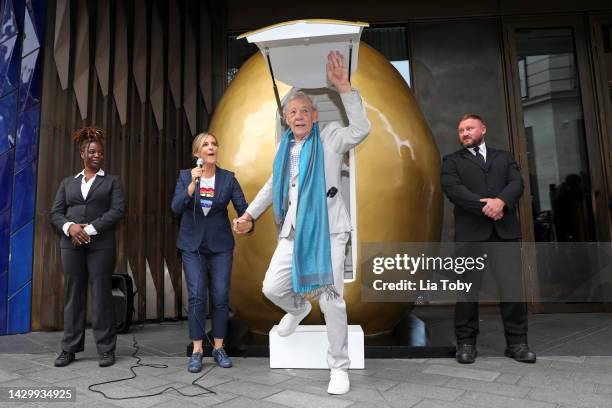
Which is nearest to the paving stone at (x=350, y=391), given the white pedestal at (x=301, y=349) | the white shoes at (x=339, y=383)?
the white shoes at (x=339, y=383)

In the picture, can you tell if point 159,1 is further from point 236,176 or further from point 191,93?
point 236,176

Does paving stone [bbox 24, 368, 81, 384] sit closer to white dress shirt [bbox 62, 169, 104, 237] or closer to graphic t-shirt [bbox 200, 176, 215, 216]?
white dress shirt [bbox 62, 169, 104, 237]

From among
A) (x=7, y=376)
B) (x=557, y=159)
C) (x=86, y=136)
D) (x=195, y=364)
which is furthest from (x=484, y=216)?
(x=7, y=376)

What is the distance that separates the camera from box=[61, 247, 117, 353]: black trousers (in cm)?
330

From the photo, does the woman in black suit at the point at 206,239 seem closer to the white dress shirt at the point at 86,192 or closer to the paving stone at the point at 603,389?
the white dress shirt at the point at 86,192

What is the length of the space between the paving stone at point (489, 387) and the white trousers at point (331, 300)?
67 cm

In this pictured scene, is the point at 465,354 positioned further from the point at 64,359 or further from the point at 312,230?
the point at 64,359

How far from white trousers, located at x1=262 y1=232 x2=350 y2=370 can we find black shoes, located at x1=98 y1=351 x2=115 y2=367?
1364mm

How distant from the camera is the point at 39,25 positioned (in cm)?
487

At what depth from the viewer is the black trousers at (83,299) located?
3301mm

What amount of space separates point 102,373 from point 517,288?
2872mm

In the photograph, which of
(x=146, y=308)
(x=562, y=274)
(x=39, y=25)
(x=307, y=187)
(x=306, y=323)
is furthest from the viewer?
(x=562, y=274)

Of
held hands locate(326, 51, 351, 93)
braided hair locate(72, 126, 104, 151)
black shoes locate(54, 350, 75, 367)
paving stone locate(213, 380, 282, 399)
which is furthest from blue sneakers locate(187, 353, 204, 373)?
held hands locate(326, 51, 351, 93)

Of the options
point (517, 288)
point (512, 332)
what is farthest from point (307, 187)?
point (512, 332)
